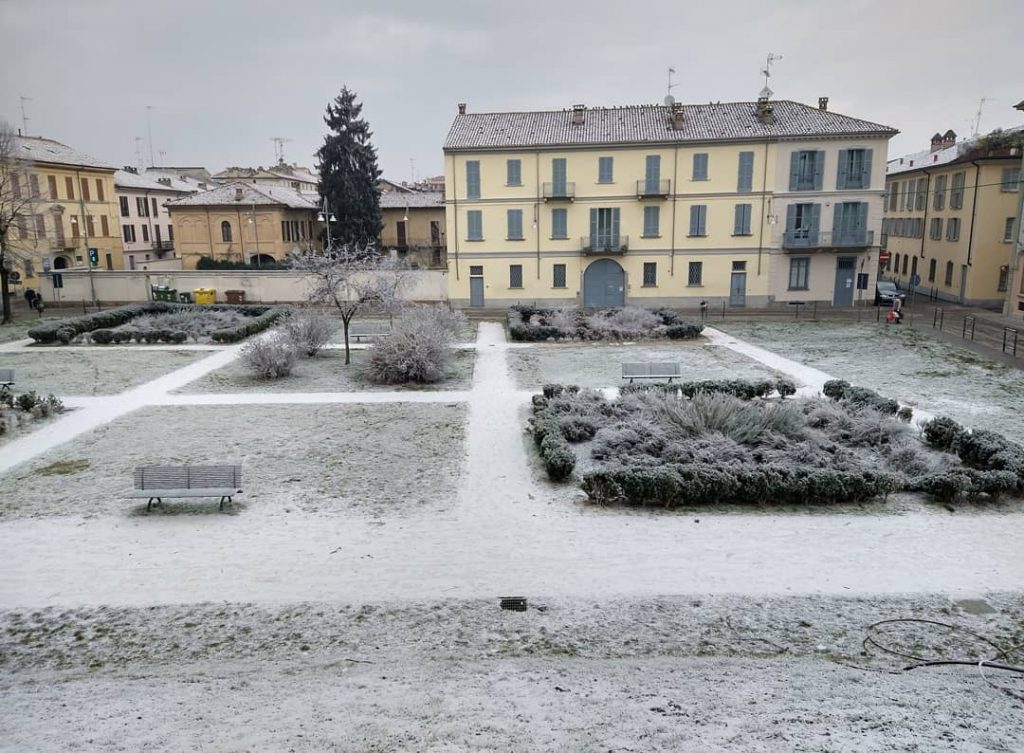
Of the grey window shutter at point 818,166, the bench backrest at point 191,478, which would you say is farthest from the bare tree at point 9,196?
the grey window shutter at point 818,166

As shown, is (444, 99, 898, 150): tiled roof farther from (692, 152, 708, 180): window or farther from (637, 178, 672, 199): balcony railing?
(637, 178, 672, 199): balcony railing

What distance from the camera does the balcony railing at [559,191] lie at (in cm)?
3819

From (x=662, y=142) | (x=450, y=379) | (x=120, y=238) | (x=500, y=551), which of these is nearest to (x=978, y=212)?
(x=662, y=142)

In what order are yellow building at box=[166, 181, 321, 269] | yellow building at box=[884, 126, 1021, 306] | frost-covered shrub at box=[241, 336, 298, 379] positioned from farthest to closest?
yellow building at box=[166, 181, 321, 269] < yellow building at box=[884, 126, 1021, 306] < frost-covered shrub at box=[241, 336, 298, 379]

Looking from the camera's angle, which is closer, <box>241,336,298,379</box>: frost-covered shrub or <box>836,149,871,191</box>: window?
<box>241,336,298,379</box>: frost-covered shrub

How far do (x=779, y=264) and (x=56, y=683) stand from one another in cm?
3721

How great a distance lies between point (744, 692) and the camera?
7.55m

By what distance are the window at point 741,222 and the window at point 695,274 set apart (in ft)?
7.74

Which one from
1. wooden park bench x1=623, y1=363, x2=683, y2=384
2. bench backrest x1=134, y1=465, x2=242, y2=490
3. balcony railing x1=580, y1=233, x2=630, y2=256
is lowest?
bench backrest x1=134, y1=465, x2=242, y2=490

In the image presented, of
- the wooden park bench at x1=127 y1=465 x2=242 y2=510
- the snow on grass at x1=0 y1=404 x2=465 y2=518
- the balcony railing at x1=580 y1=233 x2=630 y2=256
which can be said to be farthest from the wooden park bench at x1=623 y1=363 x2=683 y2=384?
the balcony railing at x1=580 y1=233 x2=630 y2=256

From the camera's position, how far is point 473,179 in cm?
3875

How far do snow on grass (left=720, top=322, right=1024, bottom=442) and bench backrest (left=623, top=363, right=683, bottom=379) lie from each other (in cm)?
543

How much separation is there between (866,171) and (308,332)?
2830cm

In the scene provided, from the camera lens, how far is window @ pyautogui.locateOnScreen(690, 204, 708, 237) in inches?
1512
